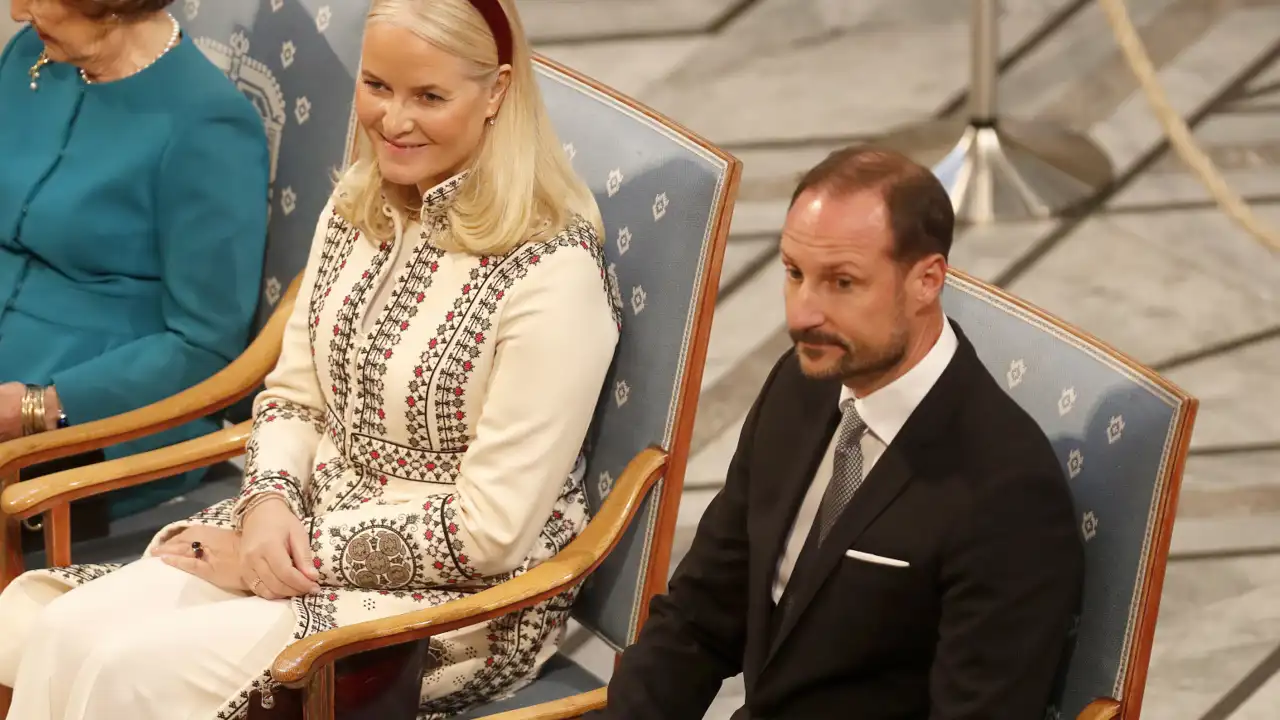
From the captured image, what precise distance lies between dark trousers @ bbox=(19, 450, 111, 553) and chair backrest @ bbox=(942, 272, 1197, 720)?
1547 millimetres

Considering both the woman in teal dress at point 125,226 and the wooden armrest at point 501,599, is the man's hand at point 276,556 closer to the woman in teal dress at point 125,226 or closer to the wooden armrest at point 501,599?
the wooden armrest at point 501,599

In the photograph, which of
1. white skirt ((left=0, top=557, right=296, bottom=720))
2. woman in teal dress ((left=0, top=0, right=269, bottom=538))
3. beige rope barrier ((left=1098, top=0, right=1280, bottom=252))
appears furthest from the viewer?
beige rope barrier ((left=1098, top=0, right=1280, bottom=252))

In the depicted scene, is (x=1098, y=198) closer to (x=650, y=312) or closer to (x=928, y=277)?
(x=650, y=312)

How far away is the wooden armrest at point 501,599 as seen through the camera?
2.17 m

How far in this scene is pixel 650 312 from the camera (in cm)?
251

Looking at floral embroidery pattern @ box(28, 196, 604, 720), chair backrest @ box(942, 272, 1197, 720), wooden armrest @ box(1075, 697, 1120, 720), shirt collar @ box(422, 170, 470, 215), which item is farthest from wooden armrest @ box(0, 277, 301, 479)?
wooden armrest @ box(1075, 697, 1120, 720)

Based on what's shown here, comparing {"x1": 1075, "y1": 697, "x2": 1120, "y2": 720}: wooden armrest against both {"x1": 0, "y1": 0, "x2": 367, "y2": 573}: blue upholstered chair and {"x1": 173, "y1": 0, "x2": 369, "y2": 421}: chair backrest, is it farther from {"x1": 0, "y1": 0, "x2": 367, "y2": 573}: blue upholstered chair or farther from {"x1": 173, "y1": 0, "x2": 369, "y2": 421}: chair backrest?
{"x1": 173, "y1": 0, "x2": 369, "y2": 421}: chair backrest

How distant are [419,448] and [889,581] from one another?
2.76ft

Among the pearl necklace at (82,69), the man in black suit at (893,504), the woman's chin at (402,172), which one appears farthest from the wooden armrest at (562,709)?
the pearl necklace at (82,69)

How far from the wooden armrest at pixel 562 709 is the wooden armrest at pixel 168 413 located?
2.79 feet

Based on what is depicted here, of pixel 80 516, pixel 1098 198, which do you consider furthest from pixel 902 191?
pixel 1098 198

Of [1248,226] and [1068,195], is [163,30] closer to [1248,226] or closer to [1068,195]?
[1248,226]

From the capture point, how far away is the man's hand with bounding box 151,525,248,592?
247 centimetres

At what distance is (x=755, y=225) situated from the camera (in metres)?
4.92
